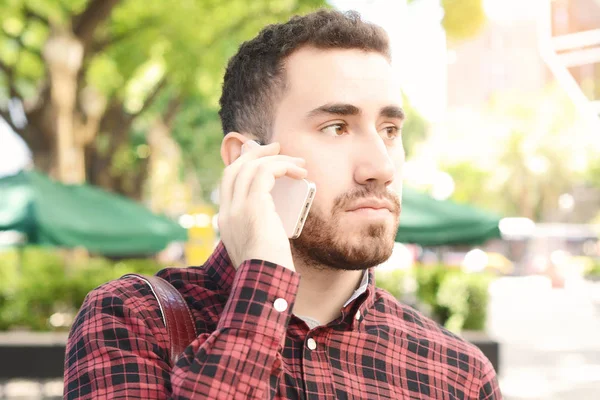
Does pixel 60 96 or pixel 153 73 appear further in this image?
pixel 153 73

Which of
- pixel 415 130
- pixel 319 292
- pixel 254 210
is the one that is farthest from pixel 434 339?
pixel 415 130

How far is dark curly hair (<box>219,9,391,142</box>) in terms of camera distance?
6.90 ft

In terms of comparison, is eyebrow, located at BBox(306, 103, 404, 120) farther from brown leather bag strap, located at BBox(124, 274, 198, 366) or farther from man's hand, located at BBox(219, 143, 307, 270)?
brown leather bag strap, located at BBox(124, 274, 198, 366)

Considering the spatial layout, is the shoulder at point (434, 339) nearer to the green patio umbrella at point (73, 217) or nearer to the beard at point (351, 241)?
the beard at point (351, 241)

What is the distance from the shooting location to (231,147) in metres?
2.26

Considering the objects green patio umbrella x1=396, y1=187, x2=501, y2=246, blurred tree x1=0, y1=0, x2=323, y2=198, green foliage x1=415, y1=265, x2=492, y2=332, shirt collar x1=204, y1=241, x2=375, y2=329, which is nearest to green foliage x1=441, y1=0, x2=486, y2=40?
blurred tree x1=0, y1=0, x2=323, y2=198

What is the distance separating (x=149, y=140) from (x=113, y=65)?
7514 millimetres

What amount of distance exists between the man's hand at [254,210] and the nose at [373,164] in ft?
0.46

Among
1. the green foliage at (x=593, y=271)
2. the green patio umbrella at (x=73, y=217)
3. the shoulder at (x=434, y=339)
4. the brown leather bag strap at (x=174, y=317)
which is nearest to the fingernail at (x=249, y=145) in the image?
the brown leather bag strap at (x=174, y=317)

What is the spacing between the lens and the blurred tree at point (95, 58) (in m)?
11.9

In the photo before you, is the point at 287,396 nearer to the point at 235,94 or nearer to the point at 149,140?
the point at 235,94

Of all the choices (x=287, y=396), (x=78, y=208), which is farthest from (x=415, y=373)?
(x=78, y=208)

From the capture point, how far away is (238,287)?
5.71 feet

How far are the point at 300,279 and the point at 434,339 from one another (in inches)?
16.6
